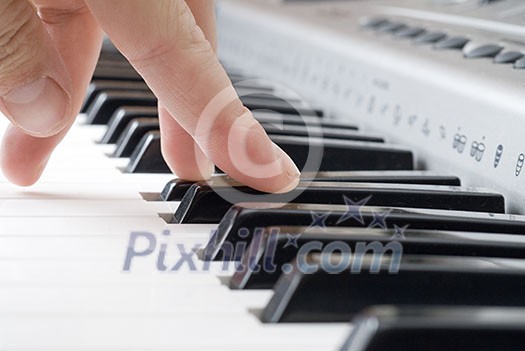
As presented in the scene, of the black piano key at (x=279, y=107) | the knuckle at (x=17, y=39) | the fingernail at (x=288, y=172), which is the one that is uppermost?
the knuckle at (x=17, y=39)

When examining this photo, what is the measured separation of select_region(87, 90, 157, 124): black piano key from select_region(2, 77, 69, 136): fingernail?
17.7 inches

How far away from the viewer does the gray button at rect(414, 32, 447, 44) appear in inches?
43.3

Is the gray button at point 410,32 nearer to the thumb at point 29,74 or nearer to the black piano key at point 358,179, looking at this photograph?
the black piano key at point 358,179

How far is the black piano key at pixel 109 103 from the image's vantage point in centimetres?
124

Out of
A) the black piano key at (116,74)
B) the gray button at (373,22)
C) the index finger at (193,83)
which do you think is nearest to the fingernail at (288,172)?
the index finger at (193,83)

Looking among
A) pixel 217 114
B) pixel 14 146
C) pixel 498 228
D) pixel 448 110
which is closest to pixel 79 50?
pixel 14 146

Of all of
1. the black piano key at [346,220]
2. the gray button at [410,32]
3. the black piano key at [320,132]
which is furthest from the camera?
the gray button at [410,32]

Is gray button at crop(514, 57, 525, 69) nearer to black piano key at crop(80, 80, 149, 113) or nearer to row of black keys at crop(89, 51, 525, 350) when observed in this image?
row of black keys at crop(89, 51, 525, 350)

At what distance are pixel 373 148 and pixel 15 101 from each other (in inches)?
14.7

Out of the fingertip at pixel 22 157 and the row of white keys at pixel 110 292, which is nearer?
the row of white keys at pixel 110 292

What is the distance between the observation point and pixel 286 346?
49 cm

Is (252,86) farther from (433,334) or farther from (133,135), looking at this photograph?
(433,334)

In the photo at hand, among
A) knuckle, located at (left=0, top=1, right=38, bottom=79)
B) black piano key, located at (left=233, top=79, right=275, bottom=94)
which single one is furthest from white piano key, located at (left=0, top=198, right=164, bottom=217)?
black piano key, located at (left=233, top=79, right=275, bottom=94)

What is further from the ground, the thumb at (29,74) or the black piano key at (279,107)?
the thumb at (29,74)
